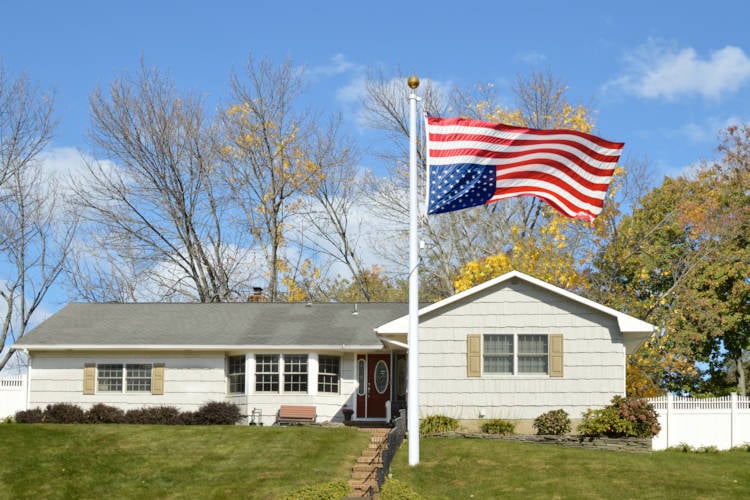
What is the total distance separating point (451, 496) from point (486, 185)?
6.08m

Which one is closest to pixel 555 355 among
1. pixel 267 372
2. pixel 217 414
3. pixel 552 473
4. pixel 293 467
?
pixel 552 473

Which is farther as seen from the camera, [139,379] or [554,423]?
[139,379]

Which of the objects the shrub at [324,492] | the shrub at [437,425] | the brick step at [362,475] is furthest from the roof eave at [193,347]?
the shrub at [324,492]

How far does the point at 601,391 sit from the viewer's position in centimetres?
2686

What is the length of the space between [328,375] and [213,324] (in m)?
4.89

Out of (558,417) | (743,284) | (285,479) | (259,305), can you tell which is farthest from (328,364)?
(743,284)

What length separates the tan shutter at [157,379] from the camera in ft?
108

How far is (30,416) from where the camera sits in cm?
3225

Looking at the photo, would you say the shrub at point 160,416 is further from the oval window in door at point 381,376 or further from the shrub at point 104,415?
the oval window in door at point 381,376

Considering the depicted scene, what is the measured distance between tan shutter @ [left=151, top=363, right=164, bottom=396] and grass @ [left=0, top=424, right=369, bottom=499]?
484 centimetres

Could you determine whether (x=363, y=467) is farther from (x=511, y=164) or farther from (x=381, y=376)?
(x=381, y=376)

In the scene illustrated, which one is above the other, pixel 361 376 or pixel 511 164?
pixel 511 164

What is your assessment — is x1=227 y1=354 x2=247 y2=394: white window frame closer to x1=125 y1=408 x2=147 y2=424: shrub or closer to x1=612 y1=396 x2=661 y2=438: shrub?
x1=125 y1=408 x2=147 y2=424: shrub

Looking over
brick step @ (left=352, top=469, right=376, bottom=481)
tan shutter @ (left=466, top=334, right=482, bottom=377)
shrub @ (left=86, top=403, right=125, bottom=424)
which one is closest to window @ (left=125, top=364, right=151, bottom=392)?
shrub @ (left=86, top=403, right=125, bottom=424)
